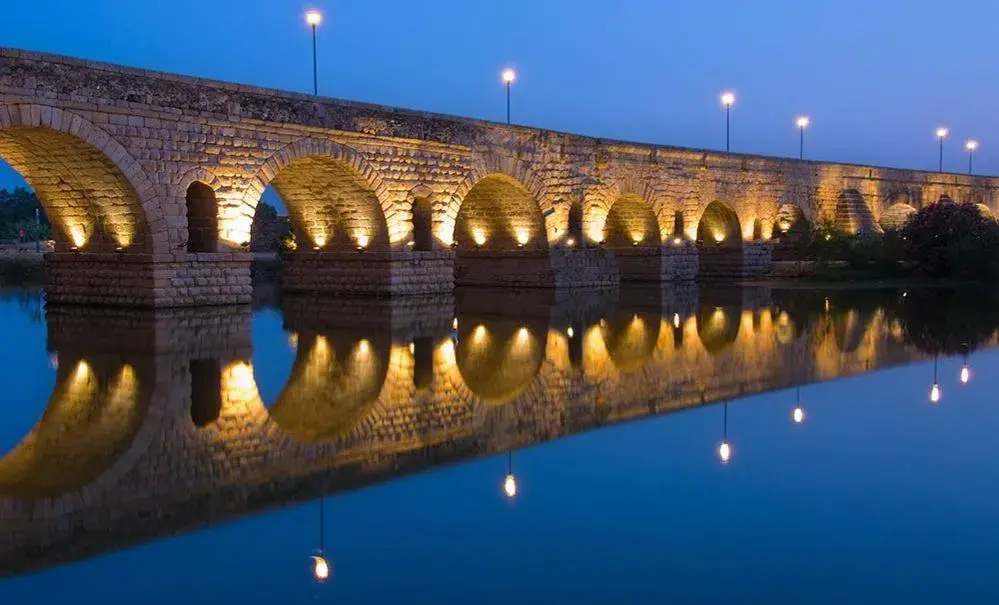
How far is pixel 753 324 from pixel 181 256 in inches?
352

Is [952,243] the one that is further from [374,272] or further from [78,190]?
[78,190]

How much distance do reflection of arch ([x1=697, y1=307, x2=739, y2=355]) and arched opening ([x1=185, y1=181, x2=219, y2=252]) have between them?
7.93 m

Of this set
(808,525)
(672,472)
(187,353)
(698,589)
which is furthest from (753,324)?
(698,589)

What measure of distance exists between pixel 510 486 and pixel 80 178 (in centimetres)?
1211

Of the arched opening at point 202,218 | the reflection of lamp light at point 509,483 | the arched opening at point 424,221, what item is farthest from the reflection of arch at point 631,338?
the arched opening at point 202,218

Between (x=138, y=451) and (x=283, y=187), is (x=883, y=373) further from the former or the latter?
(x=283, y=187)

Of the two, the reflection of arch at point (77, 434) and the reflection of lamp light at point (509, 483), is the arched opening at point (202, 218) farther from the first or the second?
the reflection of lamp light at point (509, 483)

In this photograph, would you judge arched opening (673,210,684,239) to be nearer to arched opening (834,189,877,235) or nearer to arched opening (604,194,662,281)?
arched opening (604,194,662,281)

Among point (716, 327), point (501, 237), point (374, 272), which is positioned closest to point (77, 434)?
point (716, 327)

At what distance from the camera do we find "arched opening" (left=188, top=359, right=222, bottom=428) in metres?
6.82

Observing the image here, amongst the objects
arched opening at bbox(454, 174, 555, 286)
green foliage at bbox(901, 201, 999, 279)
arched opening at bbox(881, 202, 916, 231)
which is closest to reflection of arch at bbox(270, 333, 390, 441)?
arched opening at bbox(454, 174, 555, 286)

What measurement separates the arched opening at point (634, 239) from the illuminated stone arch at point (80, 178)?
1341cm

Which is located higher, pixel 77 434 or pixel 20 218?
pixel 20 218

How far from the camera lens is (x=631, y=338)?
39.3ft
